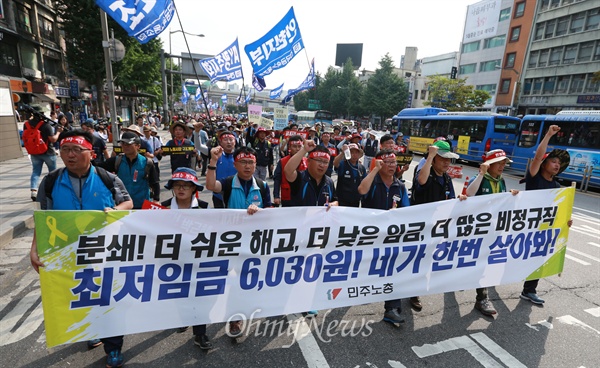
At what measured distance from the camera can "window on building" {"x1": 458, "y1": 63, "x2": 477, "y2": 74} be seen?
142ft

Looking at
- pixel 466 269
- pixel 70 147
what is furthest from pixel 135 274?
pixel 466 269

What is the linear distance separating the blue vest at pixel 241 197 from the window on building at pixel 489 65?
150ft

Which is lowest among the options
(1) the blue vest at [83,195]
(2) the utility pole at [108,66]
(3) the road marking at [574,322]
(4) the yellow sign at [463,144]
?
(3) the road marking at [574,322]

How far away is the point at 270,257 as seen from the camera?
2.97 m

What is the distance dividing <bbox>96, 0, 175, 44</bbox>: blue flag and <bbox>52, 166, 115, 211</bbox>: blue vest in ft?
16.7

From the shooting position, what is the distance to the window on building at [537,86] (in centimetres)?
3409

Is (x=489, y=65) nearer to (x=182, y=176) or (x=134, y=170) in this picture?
(x=134, y=170)

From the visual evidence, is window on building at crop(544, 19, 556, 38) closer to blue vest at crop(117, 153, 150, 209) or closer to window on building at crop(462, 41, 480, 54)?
window on building at crop(462, 41, 480, 54)

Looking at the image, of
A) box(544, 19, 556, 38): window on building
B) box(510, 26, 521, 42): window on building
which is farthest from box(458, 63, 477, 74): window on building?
box(544, 19, 556, 38): window on building

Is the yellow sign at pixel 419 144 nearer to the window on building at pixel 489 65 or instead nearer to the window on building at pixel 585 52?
the window on building at pixel 585 52

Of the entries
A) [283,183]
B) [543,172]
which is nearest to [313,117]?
A: [543,172]

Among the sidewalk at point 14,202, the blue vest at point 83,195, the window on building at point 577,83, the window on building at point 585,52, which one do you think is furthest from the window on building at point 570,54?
the sidewalk at point 14,202

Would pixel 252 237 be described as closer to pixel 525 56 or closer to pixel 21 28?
pixel 21 28

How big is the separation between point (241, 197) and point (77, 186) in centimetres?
148
